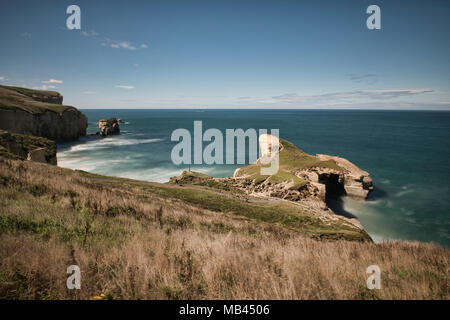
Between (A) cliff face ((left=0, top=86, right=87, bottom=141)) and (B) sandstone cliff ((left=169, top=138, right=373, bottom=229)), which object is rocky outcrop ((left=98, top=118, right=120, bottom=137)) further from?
(B) sandstone cliff ((left=169, top=138, right=373, bottom=229))

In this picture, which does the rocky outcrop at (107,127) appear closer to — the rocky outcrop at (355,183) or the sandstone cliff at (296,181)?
the sandstone cliff at (296,181)

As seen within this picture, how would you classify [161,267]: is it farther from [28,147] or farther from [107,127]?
[107,127]

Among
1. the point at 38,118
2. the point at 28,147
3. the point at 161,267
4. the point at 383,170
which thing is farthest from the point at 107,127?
the point at 161,267

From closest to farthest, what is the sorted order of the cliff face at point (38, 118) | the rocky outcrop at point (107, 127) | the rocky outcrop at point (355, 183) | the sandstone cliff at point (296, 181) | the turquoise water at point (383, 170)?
the sandstone cliff at point (296, 181) → the turquoise water at point (383, 170) → the rocky outcrop at point (355, 183) → the cliff face at point (38, 118) → the rocky outcrop at point (107, 127)

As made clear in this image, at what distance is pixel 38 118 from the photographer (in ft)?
201

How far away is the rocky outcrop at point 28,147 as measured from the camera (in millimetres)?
23844

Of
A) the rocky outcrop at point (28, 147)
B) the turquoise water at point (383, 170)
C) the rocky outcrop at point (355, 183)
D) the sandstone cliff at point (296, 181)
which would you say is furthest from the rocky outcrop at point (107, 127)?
the rocky outcrop at point (355, 183)

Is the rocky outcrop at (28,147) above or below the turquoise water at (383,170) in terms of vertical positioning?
above

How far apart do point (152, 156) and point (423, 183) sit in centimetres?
6978

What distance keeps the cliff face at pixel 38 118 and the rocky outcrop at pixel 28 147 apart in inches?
1350

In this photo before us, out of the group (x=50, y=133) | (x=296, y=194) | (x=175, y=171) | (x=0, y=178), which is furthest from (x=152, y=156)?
(x=0, y=178)

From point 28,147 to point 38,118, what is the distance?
158 feet
